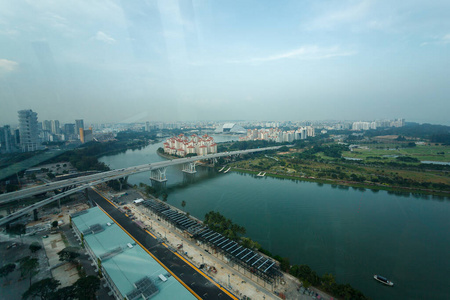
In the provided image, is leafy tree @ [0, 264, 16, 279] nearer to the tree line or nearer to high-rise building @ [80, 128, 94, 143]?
the tree line

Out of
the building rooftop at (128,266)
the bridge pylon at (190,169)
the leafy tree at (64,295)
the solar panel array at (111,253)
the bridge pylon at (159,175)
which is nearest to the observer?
the leafy tree at (64,295)

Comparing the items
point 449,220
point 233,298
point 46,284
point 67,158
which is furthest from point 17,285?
point 67,158

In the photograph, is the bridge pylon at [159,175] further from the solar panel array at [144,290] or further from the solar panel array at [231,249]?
the solar panel array at [144,290]

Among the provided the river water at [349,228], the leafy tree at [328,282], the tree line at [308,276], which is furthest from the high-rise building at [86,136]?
the leafy tree at [328,282]

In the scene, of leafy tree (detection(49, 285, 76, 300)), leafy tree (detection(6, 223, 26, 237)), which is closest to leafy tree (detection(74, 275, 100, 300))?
leafy tree (detection(49, 285, 76, 300))

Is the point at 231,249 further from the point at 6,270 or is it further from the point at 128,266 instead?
the point at 6,270
